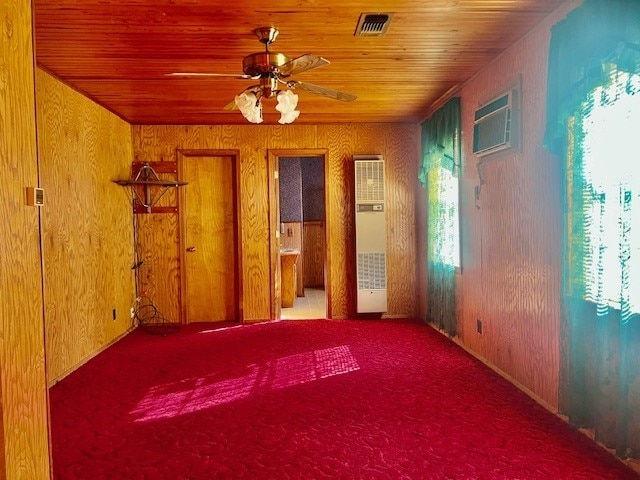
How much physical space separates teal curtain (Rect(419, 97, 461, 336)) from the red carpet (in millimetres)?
598

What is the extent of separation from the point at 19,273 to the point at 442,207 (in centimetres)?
400

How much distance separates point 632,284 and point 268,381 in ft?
8.08

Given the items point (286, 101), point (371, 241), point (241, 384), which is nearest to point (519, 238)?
point (286, 101)

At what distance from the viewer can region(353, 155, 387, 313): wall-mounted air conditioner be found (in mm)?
5766

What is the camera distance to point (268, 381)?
11.9ft

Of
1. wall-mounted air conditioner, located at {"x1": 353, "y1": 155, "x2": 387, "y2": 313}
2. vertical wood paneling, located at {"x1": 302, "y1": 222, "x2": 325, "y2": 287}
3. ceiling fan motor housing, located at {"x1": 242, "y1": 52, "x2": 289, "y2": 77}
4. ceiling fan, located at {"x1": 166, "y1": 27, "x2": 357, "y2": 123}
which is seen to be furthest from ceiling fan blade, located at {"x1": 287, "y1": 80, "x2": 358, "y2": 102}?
vertical wood paneling, located at {"x1": 302, "y1": 222, "x2": 325, "y2": 287}

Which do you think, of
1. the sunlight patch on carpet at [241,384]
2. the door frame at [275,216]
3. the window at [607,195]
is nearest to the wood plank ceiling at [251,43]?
the window at [607,195]

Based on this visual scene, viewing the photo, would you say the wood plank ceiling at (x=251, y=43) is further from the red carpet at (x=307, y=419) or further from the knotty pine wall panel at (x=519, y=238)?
the red carpet at (x=307, y=419)

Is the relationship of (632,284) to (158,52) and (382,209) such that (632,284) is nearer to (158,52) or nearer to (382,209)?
(158,52)

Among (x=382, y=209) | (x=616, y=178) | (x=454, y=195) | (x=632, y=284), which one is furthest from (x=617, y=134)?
(x=382, y=209)

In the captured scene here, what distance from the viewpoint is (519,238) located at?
10.9 ft

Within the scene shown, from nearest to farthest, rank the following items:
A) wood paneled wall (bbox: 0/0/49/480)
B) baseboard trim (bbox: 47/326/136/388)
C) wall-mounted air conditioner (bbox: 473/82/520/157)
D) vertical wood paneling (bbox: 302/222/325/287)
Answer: wood paneled wall (bbox: 0/0/49/480)
wall-mounted air conditioner (bbox: 473/82/520/157)
baseboard trim (bbox: 47/326/136/388)
vertical wood paneling (bbox: 302/222/325/287)

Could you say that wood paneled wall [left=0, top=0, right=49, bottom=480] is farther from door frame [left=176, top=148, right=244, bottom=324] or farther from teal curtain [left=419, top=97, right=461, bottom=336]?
door frame [left=176, top=148, right=244, bottom=324]

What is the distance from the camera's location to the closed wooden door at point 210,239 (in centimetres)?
586
